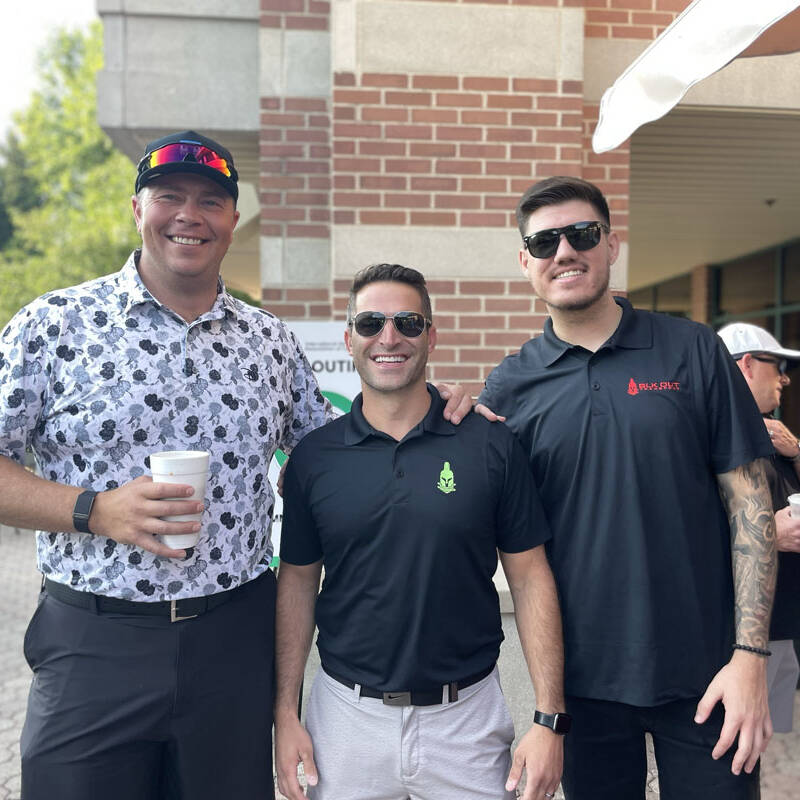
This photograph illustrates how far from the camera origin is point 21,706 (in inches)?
206

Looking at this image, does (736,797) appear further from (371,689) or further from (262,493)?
(262,493)

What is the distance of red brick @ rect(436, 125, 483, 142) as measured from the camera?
4.48m

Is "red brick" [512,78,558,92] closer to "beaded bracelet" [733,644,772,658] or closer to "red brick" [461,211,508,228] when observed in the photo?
"red brick" [461,211,508,228]

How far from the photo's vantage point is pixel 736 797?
2133 millimetres

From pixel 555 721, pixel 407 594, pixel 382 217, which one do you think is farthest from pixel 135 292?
pixel 382 217

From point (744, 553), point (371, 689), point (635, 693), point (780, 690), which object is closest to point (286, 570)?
point (371, 689)

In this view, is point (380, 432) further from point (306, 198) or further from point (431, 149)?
point (306, 198)

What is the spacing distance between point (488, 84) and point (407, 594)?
11.3ft

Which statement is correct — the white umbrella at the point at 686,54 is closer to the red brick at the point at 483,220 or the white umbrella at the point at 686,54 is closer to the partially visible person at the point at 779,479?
the partially visible person at the point at 779,479

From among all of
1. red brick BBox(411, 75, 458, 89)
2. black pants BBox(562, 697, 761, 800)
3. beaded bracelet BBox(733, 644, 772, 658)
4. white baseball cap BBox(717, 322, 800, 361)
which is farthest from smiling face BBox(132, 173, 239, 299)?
red brick BBox(411, 75, 458, 89)

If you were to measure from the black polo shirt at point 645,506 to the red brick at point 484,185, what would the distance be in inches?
98.1

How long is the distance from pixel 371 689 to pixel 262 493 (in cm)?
65

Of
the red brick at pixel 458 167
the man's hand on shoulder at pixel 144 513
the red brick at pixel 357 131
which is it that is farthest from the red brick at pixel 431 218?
the man's hand on shoulder at pixel 144 513

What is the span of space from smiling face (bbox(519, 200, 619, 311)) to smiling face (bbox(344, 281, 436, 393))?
1.30 ft
